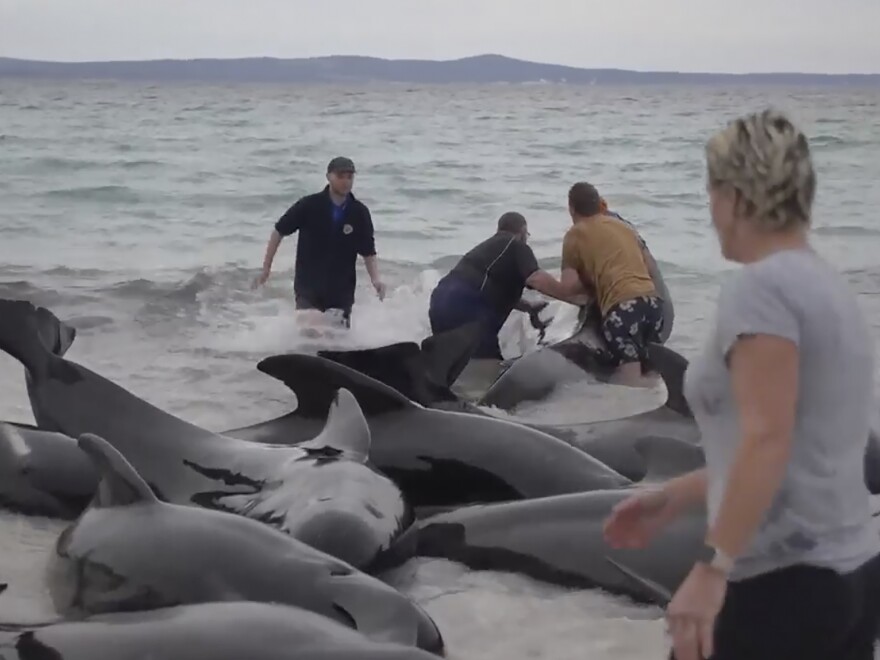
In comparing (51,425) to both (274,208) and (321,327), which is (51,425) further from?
(274,208)

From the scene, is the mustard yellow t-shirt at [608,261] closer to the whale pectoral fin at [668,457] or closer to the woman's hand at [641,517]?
the whale pectoral fin at [668,457]

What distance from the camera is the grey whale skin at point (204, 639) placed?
3.84 meters

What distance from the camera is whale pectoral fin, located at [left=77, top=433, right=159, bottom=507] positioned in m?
4.86

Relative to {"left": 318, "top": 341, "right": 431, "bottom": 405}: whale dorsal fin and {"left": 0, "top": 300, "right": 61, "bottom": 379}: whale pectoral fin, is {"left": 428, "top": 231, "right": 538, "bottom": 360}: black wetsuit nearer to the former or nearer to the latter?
{"left": 318, "top": 341, "right": 431, "bottom": 405}: whale dorsal fin

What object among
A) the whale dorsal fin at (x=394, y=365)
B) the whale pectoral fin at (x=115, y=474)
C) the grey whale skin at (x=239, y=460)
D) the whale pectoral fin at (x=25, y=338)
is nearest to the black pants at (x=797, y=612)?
the grey whale skin at (x=239, y=460)

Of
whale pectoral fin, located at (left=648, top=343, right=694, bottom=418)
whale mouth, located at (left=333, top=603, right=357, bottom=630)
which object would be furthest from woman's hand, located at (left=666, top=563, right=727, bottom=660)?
whale pectoral fin, located at (left=648, top=343, right=694, bottom=418)

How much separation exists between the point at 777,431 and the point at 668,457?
3319 millimetres

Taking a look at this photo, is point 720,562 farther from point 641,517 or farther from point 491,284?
point 491,284

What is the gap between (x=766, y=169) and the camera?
108 inches

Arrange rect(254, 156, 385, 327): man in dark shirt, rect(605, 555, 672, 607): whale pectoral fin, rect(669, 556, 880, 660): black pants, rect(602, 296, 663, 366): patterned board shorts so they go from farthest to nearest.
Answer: rect(254, 156, 385, 327): man in dark shirt
rect(602, 296, 663, 366): patterned board shorts
rect(605, 555, 672, 607): whale pectoral fin
rect(669, 556, 880, 660): black pants

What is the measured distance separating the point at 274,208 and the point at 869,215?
1173 centimetres

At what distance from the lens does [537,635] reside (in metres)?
5.05

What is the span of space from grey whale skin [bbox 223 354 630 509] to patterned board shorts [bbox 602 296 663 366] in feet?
12.4

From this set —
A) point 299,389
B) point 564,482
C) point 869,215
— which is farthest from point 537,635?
point 869,215
